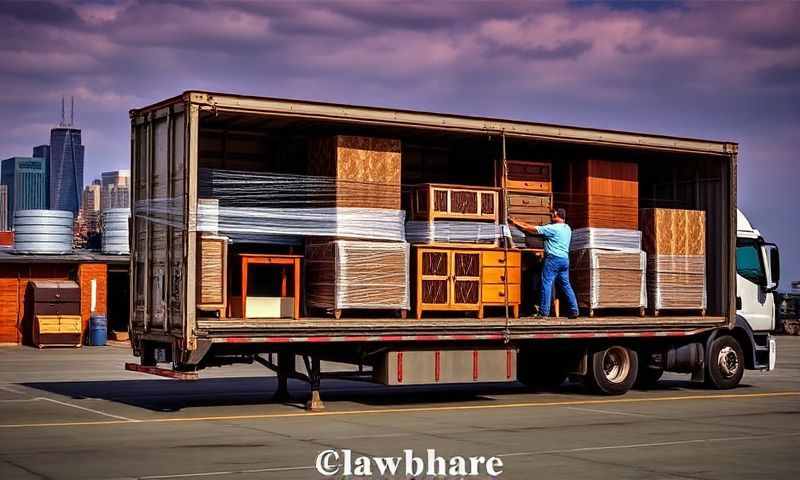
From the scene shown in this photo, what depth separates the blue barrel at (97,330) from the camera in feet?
122

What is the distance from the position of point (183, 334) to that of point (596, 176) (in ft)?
24.4

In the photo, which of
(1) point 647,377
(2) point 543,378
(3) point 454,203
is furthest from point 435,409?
(1) point 647,377

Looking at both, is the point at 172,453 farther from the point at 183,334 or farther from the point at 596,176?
the point at 596,176

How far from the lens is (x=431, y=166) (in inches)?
790

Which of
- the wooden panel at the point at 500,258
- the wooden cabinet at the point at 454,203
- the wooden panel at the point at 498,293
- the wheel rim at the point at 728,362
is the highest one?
the wooden cabinet at the point at 454,203

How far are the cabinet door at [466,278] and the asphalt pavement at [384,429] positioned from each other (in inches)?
60.3

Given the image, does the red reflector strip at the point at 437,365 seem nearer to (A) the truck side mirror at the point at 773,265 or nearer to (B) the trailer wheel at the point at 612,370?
(B) the trailer wheel at the point at 612,370

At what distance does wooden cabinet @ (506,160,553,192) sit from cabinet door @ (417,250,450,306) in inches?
72.9

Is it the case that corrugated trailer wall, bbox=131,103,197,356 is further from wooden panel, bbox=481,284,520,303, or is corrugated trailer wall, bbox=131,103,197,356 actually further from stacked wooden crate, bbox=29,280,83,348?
stacked wooden crate, bbox=29,280,83,348

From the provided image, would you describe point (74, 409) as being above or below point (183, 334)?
below

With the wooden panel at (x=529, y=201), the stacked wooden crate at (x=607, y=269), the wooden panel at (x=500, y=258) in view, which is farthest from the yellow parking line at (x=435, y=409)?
the wooden panel at (x=529, y=201)

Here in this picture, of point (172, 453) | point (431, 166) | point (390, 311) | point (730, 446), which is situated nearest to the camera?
point (172, 453)

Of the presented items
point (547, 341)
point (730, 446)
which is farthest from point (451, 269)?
point (730, 446)

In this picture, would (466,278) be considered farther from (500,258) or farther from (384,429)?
(384,429)
